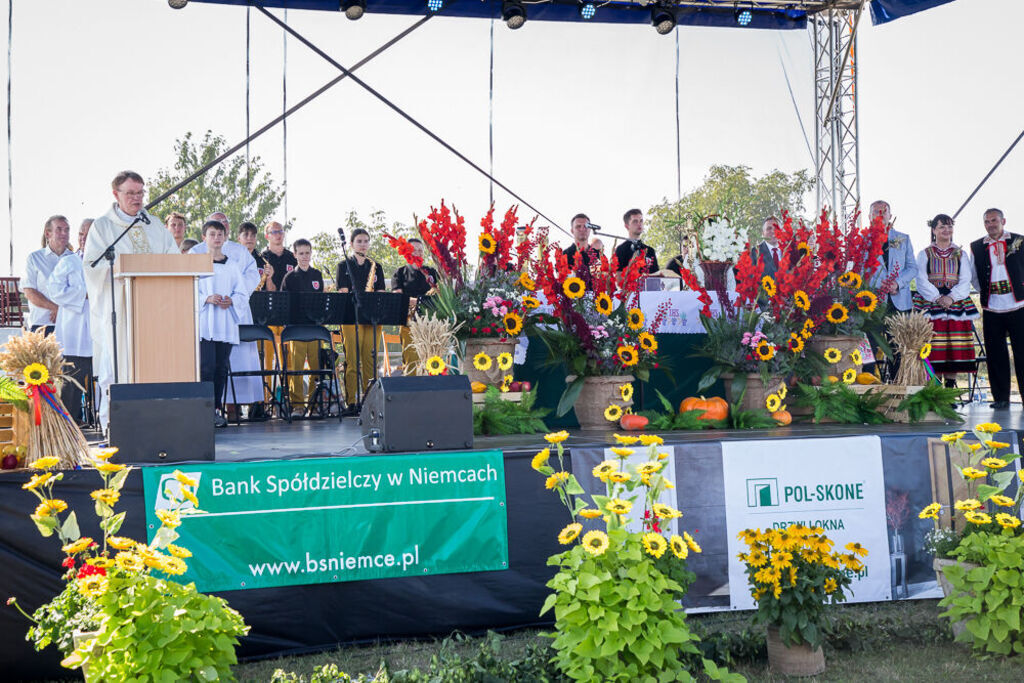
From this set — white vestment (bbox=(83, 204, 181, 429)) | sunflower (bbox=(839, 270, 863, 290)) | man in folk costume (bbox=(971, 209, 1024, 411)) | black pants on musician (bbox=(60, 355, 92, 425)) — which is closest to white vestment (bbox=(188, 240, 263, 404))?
black pants on musician (bbox=(60, 355, 92, 425))

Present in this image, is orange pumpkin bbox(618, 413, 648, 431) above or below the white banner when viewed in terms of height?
above

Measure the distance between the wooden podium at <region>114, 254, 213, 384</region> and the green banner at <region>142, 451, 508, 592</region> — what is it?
3.60 ft

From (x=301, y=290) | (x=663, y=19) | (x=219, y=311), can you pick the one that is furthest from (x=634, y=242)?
(x=219, y=311)

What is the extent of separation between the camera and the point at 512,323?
5.19 m

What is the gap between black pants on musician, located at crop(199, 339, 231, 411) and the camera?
6637 millimetres

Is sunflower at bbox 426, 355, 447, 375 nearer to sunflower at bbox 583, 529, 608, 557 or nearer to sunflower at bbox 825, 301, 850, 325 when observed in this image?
sunflower at bbox 583, 529, 608, 557

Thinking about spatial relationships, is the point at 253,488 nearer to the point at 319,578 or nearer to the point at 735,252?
the point at 319,578

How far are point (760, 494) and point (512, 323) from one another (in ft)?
5.21

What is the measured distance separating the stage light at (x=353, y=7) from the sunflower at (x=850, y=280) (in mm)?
4451

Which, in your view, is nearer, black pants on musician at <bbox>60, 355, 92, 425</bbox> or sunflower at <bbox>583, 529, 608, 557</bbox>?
sunflower at <bbox>583, 529, 608, 557</bbox>

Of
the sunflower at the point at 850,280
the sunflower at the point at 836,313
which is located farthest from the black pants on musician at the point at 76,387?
the sunflower at the point at 850,280

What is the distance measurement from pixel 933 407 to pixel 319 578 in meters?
3.58

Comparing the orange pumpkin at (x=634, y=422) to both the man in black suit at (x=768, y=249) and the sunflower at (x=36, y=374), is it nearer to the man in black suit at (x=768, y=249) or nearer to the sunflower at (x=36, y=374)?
the man in black suit at (x=768, y=249)

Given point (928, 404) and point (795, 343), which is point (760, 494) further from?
point (928, 404)
